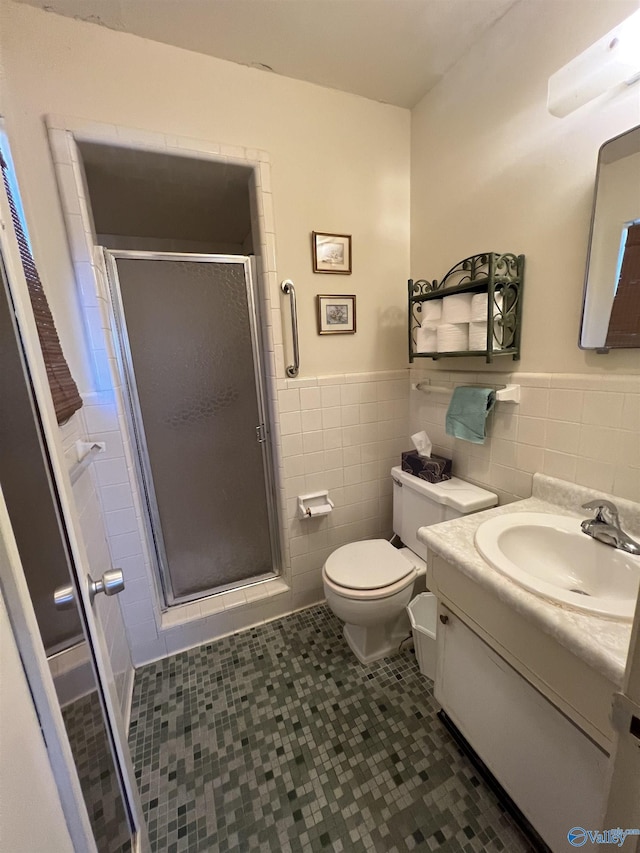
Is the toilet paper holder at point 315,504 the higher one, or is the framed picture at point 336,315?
the framed picture at point 336,315

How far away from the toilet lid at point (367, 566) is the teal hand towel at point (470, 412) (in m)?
0.63

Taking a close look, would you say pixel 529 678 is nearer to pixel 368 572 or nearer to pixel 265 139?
pixel 368 572

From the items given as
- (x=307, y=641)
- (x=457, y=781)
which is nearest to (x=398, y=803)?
(x=457, y=781)

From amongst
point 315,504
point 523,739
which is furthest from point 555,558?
point 315,504

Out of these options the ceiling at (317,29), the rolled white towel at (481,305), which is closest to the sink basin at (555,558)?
the rolled white towel at (481,305)

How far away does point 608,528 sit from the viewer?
38.3 inches

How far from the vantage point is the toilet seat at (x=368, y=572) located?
55.0 inches

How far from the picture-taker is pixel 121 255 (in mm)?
1479

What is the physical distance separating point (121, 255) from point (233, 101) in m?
0.79

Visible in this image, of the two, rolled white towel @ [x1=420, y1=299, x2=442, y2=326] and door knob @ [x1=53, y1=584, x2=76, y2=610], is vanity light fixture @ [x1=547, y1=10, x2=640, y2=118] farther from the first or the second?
door knob @ [x1=53, y1=584, x2=76, y2=610]

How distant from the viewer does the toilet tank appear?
1.42 meters

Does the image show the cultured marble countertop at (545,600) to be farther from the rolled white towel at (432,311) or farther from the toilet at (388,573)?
the rolled white towel at (432,311)

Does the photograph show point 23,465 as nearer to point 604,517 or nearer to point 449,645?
point 449,645

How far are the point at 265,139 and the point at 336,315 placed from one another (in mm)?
797
